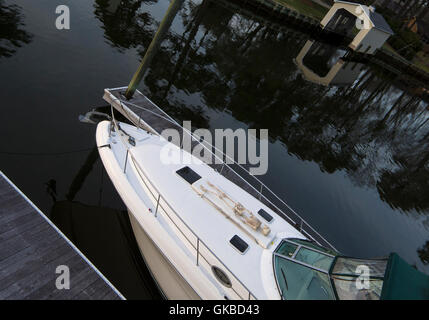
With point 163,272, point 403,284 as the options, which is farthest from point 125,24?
point 403,284

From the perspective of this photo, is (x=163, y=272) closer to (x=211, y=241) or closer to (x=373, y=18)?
(x=211, y=241)

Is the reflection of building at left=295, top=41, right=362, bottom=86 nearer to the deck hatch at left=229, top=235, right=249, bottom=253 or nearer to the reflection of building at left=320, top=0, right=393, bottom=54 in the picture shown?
the reflection of building at left=320, top=0, right=393, bottom=54

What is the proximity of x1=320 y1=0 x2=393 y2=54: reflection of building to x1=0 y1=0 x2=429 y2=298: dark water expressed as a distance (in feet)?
54.3

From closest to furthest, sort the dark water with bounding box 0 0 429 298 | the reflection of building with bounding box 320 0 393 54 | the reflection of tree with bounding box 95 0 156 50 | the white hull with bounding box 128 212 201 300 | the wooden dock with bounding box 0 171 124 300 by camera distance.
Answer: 1. the wooden dock with bounding box 0 171 124 300
2. the white hull with bounding box 128 212 201 300
3. the dark water with bounding box 0 0 429 298
4. the reflection of tree with bounding box 95 0 156 50
5. the reflection of building with bounding box 320 0 393 54

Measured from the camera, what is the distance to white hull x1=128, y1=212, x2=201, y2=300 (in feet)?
20.8

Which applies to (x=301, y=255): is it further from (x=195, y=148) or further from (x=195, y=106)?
(x=195, y=106)

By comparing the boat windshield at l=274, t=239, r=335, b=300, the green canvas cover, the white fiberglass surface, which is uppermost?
the green canvas cover

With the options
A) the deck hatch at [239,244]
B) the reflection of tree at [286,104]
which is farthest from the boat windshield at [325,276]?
the reflection of tree at [286,104]

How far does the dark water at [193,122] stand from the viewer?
355 inches

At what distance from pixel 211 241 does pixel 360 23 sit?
46.5 metres

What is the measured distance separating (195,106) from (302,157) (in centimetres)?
794

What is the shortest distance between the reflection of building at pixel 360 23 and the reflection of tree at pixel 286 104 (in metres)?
13.0

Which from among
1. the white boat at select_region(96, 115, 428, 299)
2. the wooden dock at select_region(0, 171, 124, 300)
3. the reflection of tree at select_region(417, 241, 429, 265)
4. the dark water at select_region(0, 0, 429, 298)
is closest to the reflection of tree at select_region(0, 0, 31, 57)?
the dark water at select_region(0, 0, 429, 298)

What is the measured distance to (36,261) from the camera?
607 centimetres
